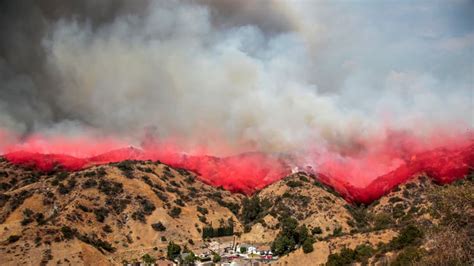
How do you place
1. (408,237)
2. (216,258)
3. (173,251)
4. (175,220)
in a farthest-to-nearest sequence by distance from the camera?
1. (175,220)
2. (173,251)
3. (216,258)
4. (408,237)

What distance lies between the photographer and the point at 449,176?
618ft

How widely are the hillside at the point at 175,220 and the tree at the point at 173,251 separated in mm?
3576

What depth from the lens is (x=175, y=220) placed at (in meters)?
176

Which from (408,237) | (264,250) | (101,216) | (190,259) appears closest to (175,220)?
(101,216)

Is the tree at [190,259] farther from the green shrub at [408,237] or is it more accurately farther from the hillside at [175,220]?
the green shrub at [408,237]

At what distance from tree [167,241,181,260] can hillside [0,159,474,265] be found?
3.58 metres

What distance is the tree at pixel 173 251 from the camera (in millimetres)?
151875

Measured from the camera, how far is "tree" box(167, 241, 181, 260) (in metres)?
152

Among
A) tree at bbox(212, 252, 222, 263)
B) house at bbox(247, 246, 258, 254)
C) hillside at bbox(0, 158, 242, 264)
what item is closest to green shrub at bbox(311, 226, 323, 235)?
house at bbox(247, 246, 258, 254)

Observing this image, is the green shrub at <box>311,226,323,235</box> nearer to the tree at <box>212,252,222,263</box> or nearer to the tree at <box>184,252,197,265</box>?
the tree at <box>212,252,222,263</box>

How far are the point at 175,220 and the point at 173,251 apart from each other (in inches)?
951

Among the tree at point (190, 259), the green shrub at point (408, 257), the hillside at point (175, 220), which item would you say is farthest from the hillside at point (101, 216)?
the green shrub at point (408, 257)

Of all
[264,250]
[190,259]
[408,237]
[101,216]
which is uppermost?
[101,216]

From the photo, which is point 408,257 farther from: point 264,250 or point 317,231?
point 264,250
